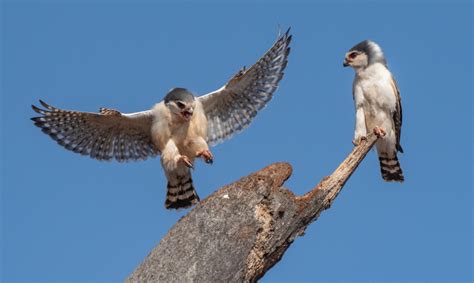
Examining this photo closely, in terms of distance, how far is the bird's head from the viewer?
1080 centimetres

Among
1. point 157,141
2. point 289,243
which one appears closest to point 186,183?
point 157,141

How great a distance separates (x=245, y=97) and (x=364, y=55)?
195cm

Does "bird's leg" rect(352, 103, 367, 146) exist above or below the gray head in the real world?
below

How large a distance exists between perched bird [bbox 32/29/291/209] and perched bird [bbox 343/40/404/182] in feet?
4.00

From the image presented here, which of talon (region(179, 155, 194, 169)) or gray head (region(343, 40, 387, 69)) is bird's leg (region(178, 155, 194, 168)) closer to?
talon (region(179, 155, 194, 169))

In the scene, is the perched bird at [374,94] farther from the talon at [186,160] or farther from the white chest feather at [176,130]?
the talon at [186,160]

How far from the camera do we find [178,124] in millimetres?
10977

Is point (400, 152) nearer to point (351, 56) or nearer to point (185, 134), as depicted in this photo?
point (351, 56)

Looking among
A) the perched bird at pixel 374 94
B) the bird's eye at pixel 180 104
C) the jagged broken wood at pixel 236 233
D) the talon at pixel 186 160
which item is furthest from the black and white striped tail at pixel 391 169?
the jagged broken wood at pixel 236 233

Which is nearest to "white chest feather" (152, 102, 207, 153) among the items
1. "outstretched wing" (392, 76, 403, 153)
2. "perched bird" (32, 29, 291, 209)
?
"perched bird" (32, 29, 291, 209)

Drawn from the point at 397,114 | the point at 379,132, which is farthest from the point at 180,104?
the point at 397,114

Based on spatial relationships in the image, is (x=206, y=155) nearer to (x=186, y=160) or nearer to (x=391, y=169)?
(x=186, y=160)

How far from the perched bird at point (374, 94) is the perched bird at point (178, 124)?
1.22 meters

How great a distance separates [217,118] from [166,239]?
15.2ft
